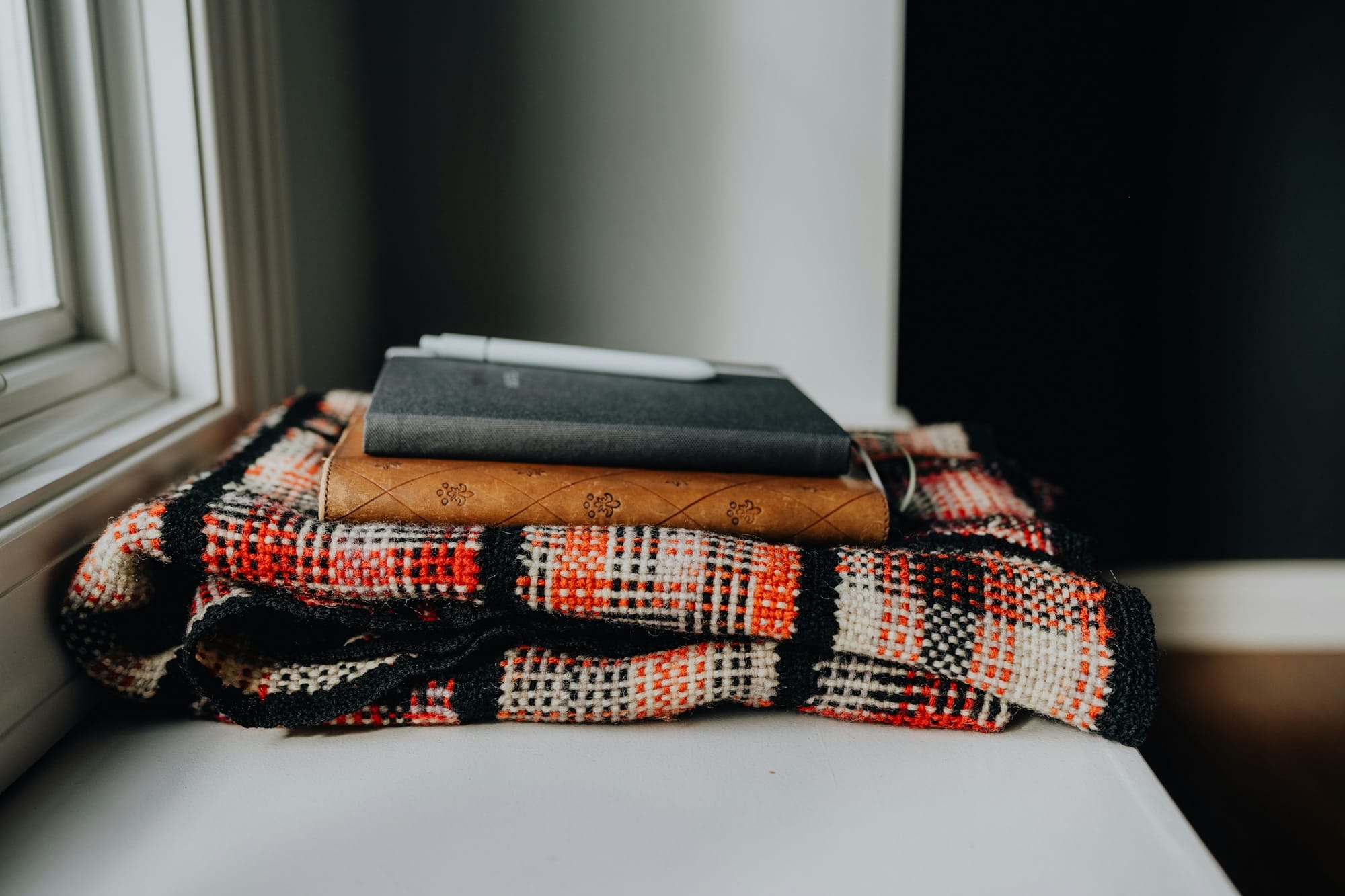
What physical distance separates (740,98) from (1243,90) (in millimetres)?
676

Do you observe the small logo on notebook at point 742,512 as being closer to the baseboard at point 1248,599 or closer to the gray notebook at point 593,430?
the gray notebook at point 593,430

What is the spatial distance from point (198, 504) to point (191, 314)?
0.97 ft

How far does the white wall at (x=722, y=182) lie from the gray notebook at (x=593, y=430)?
0.43 meters

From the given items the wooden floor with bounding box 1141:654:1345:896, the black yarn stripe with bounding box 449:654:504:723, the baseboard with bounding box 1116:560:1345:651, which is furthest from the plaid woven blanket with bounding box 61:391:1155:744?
the baseboard with bounding box 1116:560:1345:651

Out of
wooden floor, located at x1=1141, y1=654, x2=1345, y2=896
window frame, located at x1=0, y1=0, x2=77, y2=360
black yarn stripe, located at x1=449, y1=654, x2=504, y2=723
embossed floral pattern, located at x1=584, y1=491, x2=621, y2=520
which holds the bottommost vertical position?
wooden floor, located at x1=1141, y1=654, x2=1345, y2=896

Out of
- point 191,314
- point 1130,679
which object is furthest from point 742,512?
point 191,314

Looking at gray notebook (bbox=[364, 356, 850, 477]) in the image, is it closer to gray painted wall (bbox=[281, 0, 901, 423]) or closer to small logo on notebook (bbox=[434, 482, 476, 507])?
small logo on notebook (bbox=[434, 482, 476, 507])

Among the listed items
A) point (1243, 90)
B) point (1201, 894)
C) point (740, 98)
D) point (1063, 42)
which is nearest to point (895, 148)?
point (740, 98)

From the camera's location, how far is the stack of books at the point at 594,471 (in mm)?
429

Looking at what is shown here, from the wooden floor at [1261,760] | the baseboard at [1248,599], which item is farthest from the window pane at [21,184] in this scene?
the baseboard at [1248,599]

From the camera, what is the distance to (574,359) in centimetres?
60

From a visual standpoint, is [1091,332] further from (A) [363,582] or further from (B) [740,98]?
(A) [363,582]

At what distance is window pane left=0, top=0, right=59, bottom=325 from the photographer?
546 mm

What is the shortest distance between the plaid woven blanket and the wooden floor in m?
0.48
